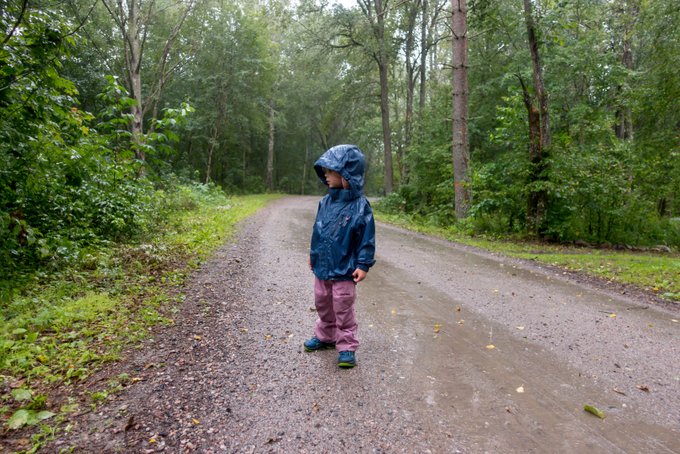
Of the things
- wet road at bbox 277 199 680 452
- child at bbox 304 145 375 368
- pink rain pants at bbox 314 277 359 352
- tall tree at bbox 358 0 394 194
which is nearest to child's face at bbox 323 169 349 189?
child at bbox 304 145 375 368

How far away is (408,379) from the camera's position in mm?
3201

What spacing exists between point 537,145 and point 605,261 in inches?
146

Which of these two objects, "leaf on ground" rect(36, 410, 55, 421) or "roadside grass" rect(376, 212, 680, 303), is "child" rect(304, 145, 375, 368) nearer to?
"leaf on ground" rect(36, 410, 55, 421)

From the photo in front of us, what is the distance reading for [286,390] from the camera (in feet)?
9.90

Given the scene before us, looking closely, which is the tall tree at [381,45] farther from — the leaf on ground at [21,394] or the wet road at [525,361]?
the leaf on ground at [21,394]

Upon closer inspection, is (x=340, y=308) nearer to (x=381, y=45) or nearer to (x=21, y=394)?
(x=21, y=394)

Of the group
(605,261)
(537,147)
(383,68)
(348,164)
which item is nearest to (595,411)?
(348,164)

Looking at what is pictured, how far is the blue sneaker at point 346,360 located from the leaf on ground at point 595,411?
1745mm

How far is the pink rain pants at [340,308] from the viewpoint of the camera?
3498mm

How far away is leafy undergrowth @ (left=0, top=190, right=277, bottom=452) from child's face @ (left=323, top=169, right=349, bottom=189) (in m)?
2.30

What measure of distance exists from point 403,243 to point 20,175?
7696mm

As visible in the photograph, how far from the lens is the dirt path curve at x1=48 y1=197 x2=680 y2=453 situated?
2469 millimetres

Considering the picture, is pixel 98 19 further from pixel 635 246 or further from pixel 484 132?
pixel 635 246

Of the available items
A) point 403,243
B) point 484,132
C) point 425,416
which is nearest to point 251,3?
point 484,132
